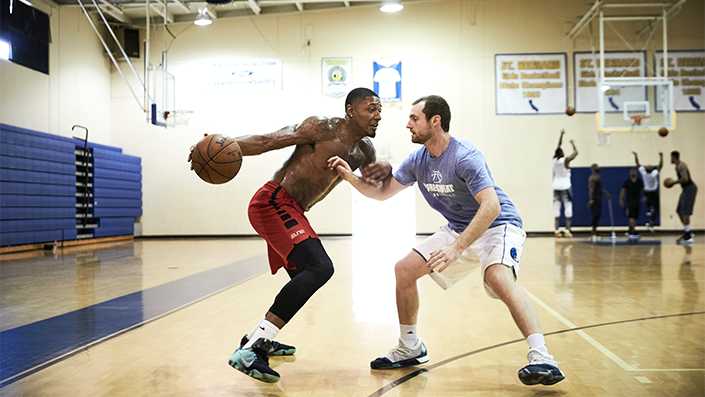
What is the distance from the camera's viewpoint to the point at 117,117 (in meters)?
14.4

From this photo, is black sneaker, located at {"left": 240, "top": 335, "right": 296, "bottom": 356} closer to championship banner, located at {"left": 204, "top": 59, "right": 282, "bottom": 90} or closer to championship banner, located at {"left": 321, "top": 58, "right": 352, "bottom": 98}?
championship banner, located at {"left": 321, "top": 58, "right": 352, "bottom": 98}

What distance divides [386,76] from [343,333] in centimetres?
1112

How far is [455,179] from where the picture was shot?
273 cm

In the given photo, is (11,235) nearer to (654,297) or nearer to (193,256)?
(193,256)

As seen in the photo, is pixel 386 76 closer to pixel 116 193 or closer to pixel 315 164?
pixel 116 193

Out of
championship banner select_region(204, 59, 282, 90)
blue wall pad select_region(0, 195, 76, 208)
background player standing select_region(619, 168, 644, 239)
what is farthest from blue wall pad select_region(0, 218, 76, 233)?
background player standing select_region(619, 168, 644, 239)

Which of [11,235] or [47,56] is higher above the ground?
[47,56]

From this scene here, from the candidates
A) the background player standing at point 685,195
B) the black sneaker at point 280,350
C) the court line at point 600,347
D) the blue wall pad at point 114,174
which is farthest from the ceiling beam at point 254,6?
the black sneaker at point 280,350

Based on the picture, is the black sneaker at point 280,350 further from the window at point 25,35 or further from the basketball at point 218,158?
the window at point 25,35

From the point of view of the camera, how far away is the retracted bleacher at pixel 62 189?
991cm

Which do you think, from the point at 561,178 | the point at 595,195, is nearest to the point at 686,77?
the point at 595,195

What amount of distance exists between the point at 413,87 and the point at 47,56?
8507 millimetres

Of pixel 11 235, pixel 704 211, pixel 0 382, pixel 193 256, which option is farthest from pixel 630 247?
pixel 11 235

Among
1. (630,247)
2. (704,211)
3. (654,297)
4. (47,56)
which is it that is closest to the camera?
(654,297)
